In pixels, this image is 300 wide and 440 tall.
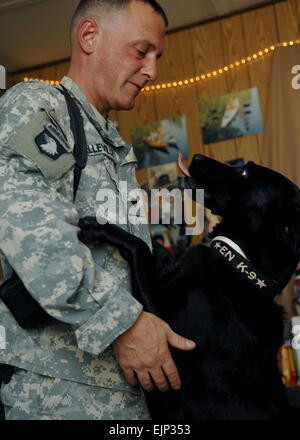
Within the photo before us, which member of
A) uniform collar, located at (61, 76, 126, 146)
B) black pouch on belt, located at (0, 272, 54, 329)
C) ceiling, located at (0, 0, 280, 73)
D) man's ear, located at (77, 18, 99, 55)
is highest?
ceiling, located at (0, 0, 280, 73)

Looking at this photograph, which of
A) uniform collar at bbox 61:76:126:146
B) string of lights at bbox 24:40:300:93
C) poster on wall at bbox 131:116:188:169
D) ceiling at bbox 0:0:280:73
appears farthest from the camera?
poster on wall at bbox 131:116:188:169

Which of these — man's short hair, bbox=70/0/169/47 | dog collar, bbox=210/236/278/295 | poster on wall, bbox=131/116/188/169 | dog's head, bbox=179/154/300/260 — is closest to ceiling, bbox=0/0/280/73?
poster on wall, bbox=131/116/188/169

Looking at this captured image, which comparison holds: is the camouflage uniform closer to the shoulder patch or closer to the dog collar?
the shoulder patch

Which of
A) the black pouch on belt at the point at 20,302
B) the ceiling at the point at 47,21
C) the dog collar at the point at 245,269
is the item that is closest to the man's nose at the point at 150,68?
the dog collar at the point at 245,269

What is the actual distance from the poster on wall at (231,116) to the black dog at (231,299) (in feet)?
6.47

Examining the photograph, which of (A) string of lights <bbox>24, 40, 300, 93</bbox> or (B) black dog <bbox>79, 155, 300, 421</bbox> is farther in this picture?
(A) string of lights <bbox>24, 40, 300, 93</bbox>

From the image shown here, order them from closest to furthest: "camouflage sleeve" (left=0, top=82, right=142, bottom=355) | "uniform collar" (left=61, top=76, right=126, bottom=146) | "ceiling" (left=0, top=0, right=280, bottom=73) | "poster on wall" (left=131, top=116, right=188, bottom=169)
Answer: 1. "camouflage sleeve" (left=0, top=82, right=142, bottom=355)
2. "uniform collar" (left=61, top=76, right=126, bottom=146)
3. "ceiling" (left=0, top=0, right=280, bottom=73)
4. "poster on wall" (left=131, top=116, right=188, bottom=169)

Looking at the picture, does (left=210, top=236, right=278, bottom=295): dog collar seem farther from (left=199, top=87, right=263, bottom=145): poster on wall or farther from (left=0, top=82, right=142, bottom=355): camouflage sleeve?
(left=199, top=87, right=263, bottom=145): poster on wall

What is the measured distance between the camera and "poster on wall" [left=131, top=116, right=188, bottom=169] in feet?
10.8

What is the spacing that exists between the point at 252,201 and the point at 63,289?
1.89ft

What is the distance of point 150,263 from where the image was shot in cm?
111

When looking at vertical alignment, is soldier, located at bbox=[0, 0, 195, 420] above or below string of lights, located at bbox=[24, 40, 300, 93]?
below

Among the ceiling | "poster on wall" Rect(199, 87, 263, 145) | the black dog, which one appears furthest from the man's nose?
"poster on wall" Rect(199, 87, 263, 145)

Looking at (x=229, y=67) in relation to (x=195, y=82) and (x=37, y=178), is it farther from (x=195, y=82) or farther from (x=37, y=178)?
(x=37, y=178)
